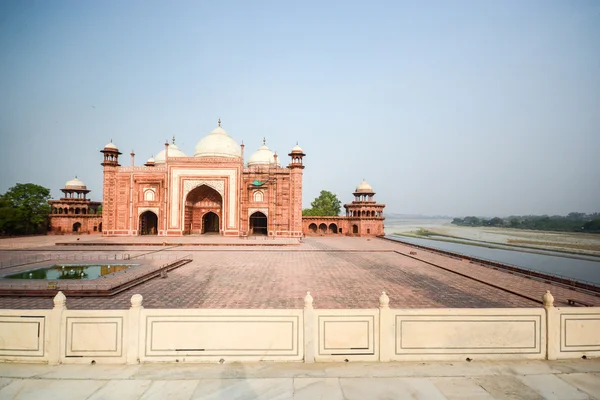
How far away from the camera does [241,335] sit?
13.8 ft

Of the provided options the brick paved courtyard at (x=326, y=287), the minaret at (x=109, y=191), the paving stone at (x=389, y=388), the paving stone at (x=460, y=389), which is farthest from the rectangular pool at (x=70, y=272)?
the minaret at (x=109, y=191)

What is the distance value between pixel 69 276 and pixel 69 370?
833cm

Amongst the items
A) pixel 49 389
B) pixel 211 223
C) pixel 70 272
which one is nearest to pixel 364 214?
pixel 211 223

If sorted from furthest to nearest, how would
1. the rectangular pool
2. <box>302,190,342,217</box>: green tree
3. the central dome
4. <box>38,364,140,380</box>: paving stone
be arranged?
<box>302,190,342,217</box>: green tree → the central dome → the rectangular pool → <box>38,364,140,380</box>: paving stone

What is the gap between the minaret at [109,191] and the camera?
27578 millimetres

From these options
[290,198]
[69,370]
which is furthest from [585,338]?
[290,198]

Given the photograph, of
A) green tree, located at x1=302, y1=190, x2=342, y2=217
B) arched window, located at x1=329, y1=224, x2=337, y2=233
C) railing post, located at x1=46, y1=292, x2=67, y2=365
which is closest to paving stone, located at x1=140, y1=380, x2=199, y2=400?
railing post, located at x1=46, y1=292, x2=67, y2=365

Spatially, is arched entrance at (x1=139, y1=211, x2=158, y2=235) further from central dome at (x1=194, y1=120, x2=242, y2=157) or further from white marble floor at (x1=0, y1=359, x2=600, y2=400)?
white marble floor at (x1=0, y1=359, x2=600, y2=400)

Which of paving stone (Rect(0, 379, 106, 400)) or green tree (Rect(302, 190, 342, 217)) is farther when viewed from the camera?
green tree (Rect(302, 190, 342, 217))

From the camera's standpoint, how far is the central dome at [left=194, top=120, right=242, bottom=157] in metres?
31.0

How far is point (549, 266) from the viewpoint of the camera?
20844mm

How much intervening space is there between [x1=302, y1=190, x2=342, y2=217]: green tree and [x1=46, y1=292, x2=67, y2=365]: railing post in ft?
142

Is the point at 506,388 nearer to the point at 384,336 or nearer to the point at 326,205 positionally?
the point at 384,336

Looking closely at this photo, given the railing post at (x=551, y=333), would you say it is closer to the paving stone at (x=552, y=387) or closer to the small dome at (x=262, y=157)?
the paving stone at (x=552, y=387)
